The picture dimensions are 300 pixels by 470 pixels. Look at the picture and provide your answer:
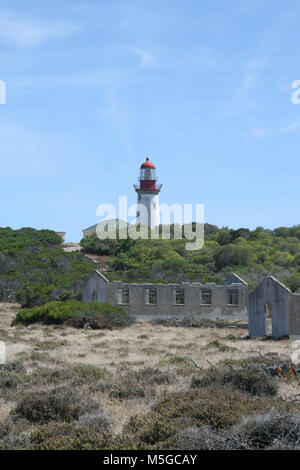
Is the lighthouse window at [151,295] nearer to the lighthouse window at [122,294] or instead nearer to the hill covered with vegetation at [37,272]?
the lighthouse window at [122,294]

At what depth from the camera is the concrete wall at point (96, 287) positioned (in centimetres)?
3394

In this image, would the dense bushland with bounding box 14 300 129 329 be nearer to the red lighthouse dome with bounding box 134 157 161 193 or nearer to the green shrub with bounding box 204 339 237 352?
the green shrub with bounding box 204 339 237 352

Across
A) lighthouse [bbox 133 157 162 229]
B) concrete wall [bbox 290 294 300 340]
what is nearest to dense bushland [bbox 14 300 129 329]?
concrete wall [bbox 290 294 300 340]

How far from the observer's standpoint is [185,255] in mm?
58906

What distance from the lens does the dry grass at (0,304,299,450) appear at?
452 inches

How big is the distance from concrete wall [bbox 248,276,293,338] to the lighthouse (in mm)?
42632

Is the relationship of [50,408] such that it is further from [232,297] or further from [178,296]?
[232,297]

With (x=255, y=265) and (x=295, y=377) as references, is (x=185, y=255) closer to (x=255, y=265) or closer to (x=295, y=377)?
(x=255, y=265)

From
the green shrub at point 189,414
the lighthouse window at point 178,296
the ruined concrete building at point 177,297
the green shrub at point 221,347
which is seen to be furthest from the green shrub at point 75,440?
the lighthouse window at point 178,296

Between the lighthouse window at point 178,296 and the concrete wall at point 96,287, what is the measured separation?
12.8ft

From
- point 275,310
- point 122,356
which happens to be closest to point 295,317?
point 275,310

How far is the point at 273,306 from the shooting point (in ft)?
81.0

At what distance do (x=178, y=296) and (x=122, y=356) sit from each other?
16.3 m

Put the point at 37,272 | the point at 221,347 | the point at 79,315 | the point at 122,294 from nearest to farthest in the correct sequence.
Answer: the point at 221,347, the point at 79,315, the point at 122,294, the point at 37,272
